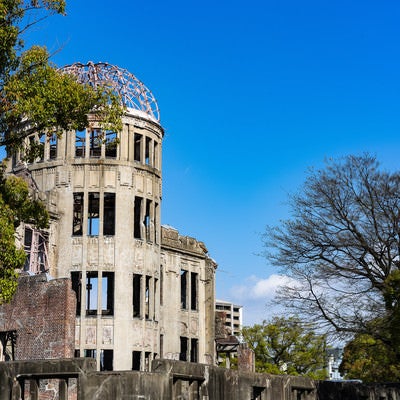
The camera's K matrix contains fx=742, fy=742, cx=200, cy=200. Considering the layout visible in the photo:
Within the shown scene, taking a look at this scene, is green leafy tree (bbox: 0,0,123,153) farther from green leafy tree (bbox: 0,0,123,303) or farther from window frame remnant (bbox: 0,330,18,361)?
window frame remnant (bbox: 0,330,18,361)

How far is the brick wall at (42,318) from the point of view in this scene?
2464 cm

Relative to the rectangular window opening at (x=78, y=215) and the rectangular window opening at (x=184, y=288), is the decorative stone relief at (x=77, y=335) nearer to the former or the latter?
the rectangular window opening at (x=78, y=215)

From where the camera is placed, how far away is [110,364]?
3309cm

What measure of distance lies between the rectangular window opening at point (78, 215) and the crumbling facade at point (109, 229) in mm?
47

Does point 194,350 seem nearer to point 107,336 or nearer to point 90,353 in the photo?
→ point 90,353

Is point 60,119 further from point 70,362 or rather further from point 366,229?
point 366,229

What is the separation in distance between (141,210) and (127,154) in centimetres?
260

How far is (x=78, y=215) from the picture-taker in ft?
115

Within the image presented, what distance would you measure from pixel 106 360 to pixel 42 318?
31.7 ft

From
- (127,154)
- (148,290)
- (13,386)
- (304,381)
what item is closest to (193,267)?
(148,290)

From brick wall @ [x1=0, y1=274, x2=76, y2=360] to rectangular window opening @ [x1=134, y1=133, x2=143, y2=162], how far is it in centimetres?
1040

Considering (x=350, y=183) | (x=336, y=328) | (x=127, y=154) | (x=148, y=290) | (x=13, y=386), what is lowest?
(x=13, y=386)

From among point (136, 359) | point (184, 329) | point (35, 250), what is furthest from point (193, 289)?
point (35, 250)

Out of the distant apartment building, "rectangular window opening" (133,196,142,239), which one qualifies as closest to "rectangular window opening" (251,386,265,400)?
"rectangular window opening" (133,196,142,239)
